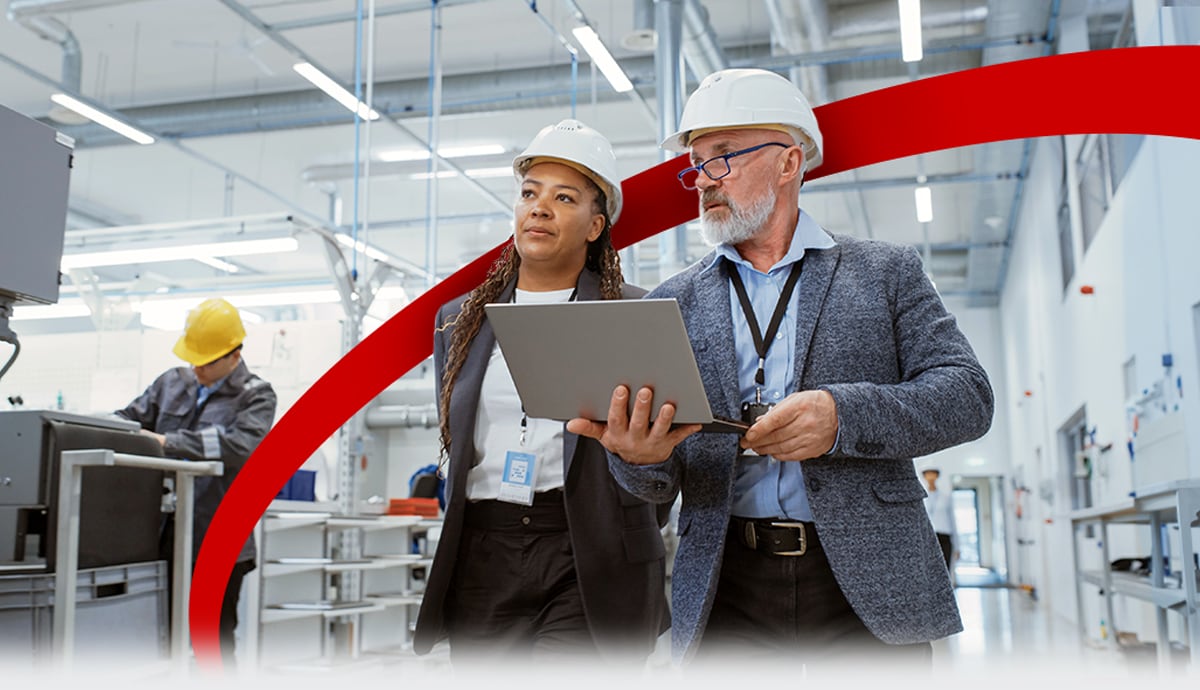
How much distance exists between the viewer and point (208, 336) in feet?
13.5

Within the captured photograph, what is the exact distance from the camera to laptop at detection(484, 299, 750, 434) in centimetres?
134

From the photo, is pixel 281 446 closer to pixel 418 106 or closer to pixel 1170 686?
pixel 1170 686

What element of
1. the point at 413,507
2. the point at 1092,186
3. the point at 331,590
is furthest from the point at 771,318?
the point at 1092,186

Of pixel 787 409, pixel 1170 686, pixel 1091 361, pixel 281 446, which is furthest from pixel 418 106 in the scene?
pixel 1170 686

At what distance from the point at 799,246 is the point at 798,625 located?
1.92 ft

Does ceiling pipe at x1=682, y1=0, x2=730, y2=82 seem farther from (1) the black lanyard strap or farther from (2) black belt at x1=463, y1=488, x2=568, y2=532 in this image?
(1) the black lanyard strap

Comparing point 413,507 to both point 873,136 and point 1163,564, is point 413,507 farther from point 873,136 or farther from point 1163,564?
point 873,136

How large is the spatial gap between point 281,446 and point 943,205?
47.3ft

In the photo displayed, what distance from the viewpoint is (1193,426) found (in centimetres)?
562

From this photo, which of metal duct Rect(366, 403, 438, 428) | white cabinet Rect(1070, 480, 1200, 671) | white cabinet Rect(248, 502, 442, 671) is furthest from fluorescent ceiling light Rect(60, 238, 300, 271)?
white cabinet Rect(1070, 480, 1200, 671)

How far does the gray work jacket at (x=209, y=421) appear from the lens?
3.96m

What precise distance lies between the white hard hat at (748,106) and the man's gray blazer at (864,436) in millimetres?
220

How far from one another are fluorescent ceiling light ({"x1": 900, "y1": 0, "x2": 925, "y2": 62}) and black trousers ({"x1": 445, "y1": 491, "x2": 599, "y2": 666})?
220 inches

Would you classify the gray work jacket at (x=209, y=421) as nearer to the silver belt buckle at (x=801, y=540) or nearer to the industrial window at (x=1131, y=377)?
the silver belt buckle at (x=801, y=540)
